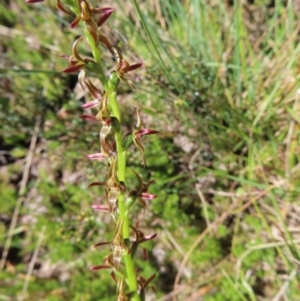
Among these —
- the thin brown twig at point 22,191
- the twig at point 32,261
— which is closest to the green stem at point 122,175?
the twig at point 32,261

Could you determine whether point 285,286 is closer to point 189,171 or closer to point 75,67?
point 189,171

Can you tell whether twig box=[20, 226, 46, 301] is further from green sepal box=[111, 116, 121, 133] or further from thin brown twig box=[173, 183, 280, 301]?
green sepal box=[111, 116, 121, 133]

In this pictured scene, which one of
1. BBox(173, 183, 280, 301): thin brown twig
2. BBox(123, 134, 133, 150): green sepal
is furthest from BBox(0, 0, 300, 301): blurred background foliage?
BBox(123, 134, 133, 150): green sepal

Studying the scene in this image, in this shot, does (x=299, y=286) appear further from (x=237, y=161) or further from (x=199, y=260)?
(x=237, y=161)

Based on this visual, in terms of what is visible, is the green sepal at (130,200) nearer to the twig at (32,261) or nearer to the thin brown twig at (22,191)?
the twig at (32,261)

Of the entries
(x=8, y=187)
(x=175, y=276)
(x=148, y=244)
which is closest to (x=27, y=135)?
(x=8, y=187)

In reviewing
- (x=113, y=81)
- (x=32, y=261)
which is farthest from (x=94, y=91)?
(x=32, y=261)

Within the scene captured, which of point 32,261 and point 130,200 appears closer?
point 130,200

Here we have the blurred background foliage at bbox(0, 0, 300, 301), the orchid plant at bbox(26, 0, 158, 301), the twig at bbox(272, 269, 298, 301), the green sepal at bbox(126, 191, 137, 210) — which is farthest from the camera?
the blurred background foliage at bbox(0, 0, 300, 301)

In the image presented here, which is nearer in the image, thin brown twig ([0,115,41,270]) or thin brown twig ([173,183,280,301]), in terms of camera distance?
thin brown twig ([173,183,280,301])
